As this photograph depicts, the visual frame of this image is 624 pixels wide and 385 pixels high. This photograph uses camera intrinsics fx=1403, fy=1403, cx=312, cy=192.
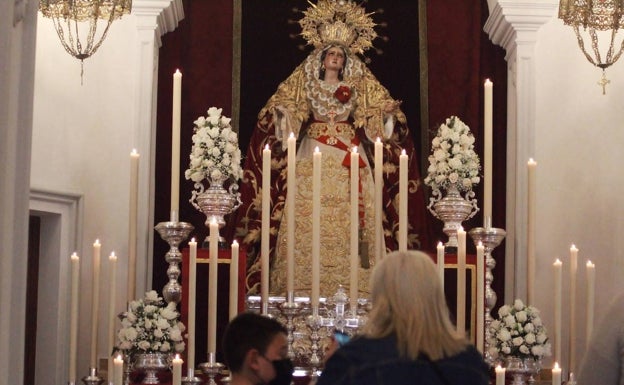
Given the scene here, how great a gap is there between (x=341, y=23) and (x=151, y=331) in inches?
101

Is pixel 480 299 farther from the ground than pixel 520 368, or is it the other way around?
pixel 480 299

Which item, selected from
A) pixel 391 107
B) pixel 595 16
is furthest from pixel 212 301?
pixel 595 16

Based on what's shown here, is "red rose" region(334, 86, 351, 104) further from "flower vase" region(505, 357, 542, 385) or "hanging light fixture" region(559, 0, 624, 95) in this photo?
"flower vase" region(505, 357, 542, 385)

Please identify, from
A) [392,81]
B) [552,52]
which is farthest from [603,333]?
[392,81]

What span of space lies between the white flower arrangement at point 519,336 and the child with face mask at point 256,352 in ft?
8.17

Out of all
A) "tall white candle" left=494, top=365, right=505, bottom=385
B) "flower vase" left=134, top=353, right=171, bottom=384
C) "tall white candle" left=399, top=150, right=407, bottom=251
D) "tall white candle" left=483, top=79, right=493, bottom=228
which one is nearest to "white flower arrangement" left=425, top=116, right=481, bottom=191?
"tall white candle" left=483, top=79, right=493, bottom=228

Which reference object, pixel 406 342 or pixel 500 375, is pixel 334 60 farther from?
pixel 406 342

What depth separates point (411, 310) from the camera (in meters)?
3.25

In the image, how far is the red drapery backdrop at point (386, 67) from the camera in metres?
8.21

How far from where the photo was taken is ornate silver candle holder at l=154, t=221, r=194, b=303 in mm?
6094

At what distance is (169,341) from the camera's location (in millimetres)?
5922

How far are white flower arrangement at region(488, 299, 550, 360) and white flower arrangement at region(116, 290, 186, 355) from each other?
1.35 m

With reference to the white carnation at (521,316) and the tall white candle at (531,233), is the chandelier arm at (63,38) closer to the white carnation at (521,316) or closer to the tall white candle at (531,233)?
the tall white candle at (531,233)

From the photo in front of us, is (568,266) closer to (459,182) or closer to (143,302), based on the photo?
(459,182)
